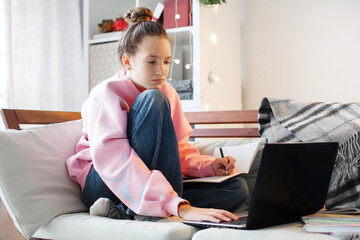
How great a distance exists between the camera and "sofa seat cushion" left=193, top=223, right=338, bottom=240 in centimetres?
84

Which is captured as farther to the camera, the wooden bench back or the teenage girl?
the wooden bench back

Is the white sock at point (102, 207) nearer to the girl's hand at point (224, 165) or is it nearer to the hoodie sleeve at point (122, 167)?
the hoodie sleeve at point (122, 167)

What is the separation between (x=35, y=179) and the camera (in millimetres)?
1186

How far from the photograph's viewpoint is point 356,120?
1.29 m

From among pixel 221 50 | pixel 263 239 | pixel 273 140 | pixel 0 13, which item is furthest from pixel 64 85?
pixel 263 239

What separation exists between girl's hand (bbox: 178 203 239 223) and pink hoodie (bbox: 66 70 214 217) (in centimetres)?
→ 3

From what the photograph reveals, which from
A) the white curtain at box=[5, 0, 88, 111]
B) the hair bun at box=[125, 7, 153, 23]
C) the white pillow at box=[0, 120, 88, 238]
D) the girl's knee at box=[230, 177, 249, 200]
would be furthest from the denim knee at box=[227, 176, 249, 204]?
the white curtain at box=[5, 0, 88, 111]

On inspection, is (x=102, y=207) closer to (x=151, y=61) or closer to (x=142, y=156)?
(x=142, y=156)

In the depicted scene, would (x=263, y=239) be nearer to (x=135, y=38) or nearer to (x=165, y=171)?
(x=165, y=171)

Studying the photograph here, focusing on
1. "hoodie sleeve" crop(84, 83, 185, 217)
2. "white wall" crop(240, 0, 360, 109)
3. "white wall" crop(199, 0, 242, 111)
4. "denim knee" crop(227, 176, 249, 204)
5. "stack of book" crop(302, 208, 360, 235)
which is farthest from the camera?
"white wall" crop(240, 0, 360, 109)

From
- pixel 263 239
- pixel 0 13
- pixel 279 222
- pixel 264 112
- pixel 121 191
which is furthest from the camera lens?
pixel 0 13

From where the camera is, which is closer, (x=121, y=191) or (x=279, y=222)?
(x=279, y=222)

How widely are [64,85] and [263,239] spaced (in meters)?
1.94

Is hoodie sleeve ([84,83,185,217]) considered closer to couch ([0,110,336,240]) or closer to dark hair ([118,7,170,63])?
couch ([0,110,336,240])
